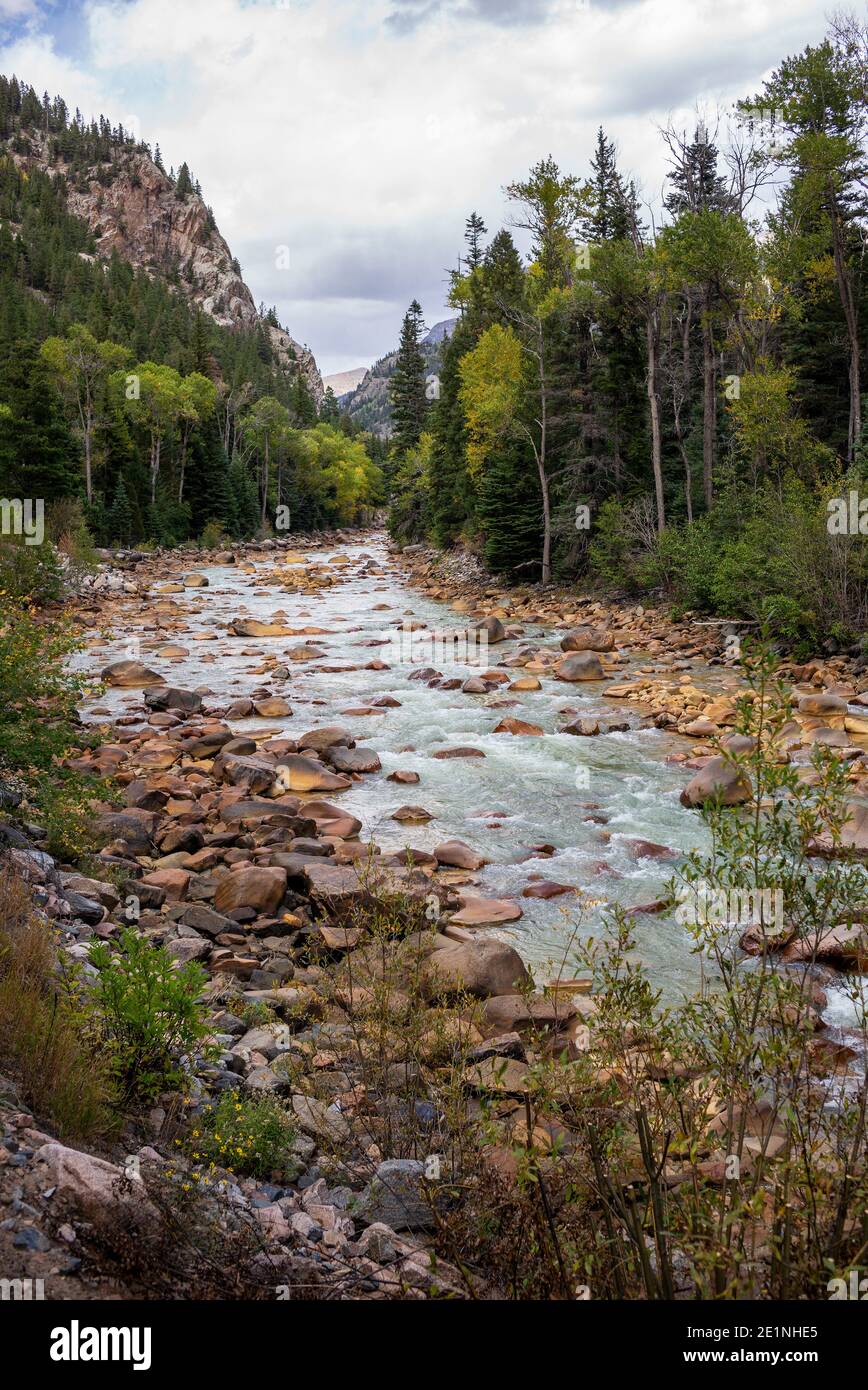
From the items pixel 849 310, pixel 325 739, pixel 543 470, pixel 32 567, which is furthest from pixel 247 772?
pixel 849 310

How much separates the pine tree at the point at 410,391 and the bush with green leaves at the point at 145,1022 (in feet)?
195

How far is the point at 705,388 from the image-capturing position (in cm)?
2795

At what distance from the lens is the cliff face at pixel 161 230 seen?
6540 inches

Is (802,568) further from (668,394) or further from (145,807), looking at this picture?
(668,394)

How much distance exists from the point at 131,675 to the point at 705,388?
64.8ft

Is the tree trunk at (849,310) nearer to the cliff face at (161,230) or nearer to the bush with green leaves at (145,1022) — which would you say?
the bush with green leaves at (145,1022)

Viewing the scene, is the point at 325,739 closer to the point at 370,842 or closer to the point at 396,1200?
the point at 370,842

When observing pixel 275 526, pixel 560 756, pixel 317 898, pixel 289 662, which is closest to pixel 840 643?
pixel 560 756

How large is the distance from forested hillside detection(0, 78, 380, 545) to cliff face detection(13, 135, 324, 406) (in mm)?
10181

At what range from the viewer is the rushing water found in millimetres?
8898

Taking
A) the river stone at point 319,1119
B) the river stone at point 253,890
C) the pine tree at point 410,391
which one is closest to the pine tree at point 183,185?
the pine tree at point 410,391

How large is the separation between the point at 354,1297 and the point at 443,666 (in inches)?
735

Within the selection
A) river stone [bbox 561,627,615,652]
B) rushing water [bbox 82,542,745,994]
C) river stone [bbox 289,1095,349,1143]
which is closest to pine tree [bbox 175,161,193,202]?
rushing water [bbox 82,542,745,994]

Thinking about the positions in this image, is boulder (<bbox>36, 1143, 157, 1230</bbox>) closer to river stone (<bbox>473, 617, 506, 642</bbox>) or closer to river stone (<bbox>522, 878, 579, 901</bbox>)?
river stone (<bbox>522, 878, 579, 901</bbox>)
